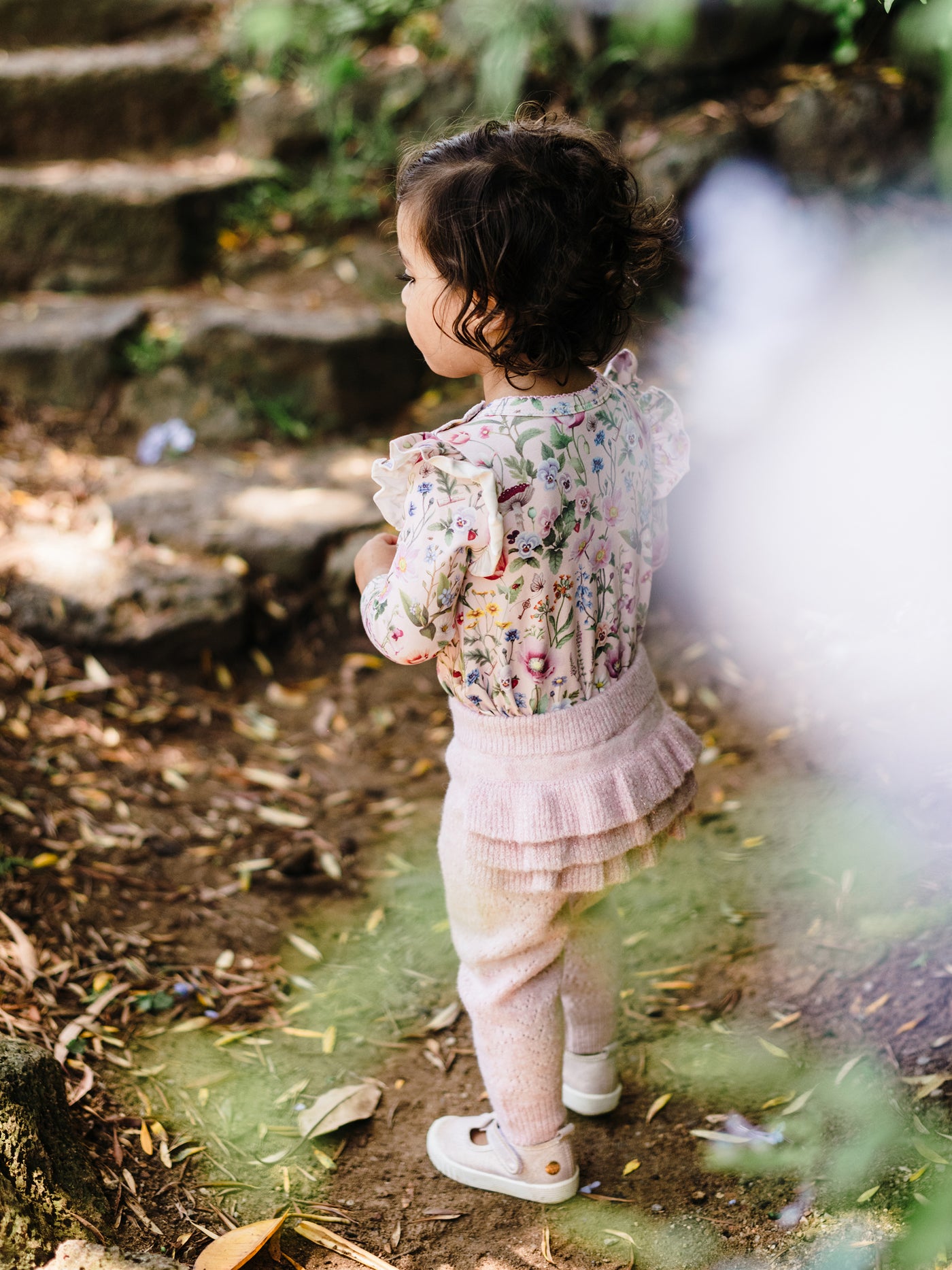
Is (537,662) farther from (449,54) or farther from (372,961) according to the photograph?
(449,54)

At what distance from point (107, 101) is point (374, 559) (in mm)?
4229

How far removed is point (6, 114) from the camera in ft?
15.5

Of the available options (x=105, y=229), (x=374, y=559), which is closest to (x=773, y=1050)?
(x=374, y=559)

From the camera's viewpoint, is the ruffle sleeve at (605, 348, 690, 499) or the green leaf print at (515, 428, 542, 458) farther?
the ruffle sleeve at (605, 348, 690, 499)

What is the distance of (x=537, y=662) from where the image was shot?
1.57m

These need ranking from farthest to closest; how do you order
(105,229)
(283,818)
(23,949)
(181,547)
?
(105,229)
(181,547)
(283,818)
(23,949)

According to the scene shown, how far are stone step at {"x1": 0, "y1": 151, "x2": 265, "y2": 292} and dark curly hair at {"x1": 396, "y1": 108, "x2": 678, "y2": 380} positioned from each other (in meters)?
3.36

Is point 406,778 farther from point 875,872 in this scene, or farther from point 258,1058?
point 875,872

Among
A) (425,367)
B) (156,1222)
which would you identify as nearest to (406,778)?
(156,1222)

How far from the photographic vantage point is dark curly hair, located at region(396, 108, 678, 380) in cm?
140

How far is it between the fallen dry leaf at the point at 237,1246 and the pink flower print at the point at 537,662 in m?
0.96

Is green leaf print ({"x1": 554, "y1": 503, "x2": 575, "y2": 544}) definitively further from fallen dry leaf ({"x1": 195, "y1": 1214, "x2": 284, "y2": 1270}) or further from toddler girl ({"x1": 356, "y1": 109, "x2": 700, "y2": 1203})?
fallen dry leaf ({"x1": 195, "y1": 1214, "x2": 284, "y2": 1270})

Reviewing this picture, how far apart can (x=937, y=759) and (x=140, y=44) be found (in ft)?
16.1

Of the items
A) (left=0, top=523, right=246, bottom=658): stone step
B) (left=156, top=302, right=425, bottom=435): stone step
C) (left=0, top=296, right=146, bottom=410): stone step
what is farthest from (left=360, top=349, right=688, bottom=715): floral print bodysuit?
(left=0, top=296, right=146, bottom=410): stone step
